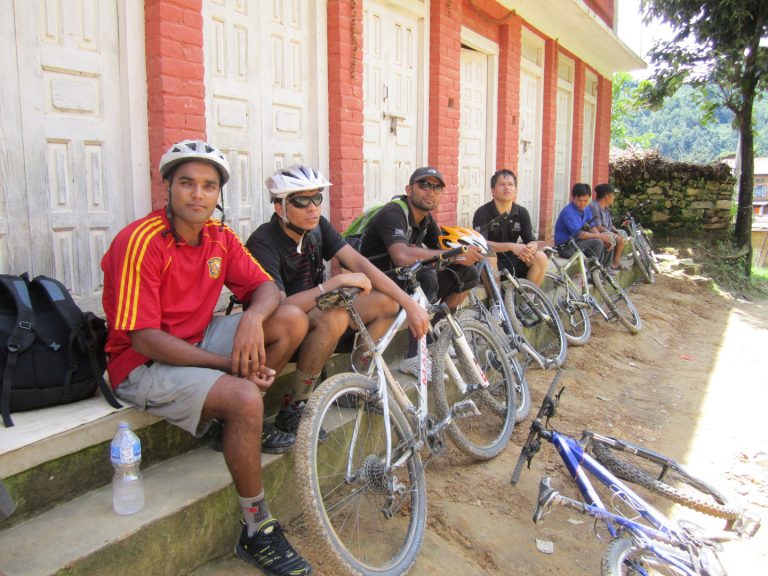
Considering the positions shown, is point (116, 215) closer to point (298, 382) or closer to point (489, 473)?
point (298, 382)

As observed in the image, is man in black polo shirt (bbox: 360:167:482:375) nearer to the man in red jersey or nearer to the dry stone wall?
the man in red jersey

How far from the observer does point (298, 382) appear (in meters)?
2.96

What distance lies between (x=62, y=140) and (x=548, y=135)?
834 cm

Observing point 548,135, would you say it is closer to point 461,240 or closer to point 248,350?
point 461,240

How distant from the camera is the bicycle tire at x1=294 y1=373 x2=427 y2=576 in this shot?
8.03 ft

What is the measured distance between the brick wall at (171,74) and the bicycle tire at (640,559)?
3.11 metres

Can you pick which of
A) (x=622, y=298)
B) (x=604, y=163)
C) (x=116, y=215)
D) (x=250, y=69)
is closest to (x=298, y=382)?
(x=116, y=215)

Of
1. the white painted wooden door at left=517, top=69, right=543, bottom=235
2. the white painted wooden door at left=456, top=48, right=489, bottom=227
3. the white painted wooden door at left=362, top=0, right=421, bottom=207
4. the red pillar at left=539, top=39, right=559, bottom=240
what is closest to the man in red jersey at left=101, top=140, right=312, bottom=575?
the white painted wooden door at left=362, top=0, right=421, bottom=207

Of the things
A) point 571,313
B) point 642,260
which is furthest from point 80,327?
point 642,260

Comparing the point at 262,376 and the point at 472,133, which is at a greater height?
the point at 472,133

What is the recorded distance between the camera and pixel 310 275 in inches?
139

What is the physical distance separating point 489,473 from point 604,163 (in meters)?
11.9

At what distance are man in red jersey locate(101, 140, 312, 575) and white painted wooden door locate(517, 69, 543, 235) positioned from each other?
745 centimetres

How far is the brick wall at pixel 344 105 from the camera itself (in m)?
5.09
